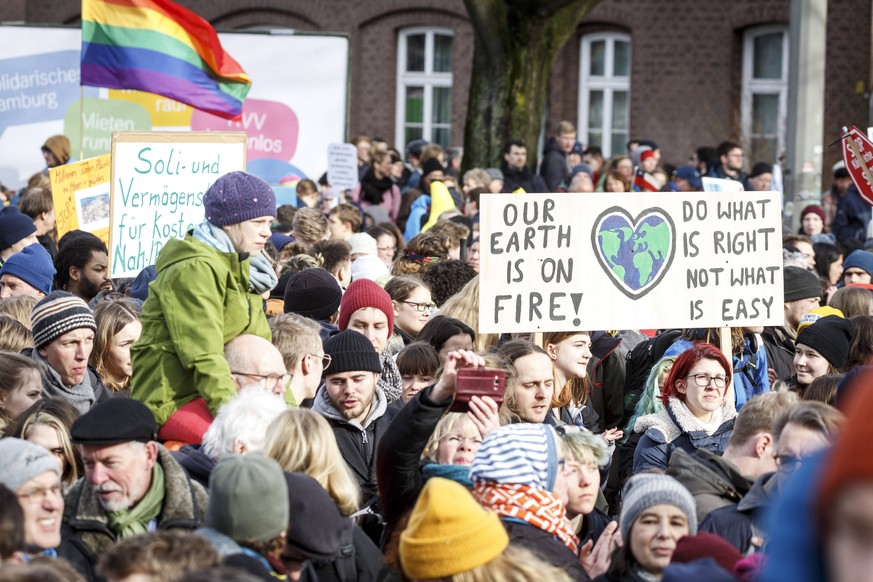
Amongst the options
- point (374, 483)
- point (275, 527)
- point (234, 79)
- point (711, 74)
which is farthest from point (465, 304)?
point (711, 74)

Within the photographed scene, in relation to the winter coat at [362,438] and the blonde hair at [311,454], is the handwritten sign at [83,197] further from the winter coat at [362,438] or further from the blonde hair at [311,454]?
the blonde hair at [311,454]

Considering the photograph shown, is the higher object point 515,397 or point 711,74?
point 711,74

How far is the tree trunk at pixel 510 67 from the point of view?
19109mm

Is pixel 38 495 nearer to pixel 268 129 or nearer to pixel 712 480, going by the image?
pixel 712 480

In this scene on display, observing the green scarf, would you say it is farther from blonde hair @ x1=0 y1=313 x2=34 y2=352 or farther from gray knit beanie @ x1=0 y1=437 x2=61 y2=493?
blonde hair @ x1=0 y1=313 x2=34 y2=352

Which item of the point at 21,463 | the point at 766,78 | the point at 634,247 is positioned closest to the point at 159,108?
the point at 634,247

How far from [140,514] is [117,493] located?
0.09 meters

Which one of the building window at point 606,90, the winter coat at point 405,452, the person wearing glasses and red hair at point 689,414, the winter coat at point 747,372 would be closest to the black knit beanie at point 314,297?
the winter coat at point 747,372

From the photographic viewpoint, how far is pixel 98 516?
13.7 feet

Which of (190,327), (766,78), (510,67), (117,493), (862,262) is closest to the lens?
(117,493)

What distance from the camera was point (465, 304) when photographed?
745cm

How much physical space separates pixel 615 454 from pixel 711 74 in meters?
22.7

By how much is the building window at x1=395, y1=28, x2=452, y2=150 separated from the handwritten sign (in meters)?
20.3

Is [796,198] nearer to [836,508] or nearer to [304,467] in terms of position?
[304,467]
